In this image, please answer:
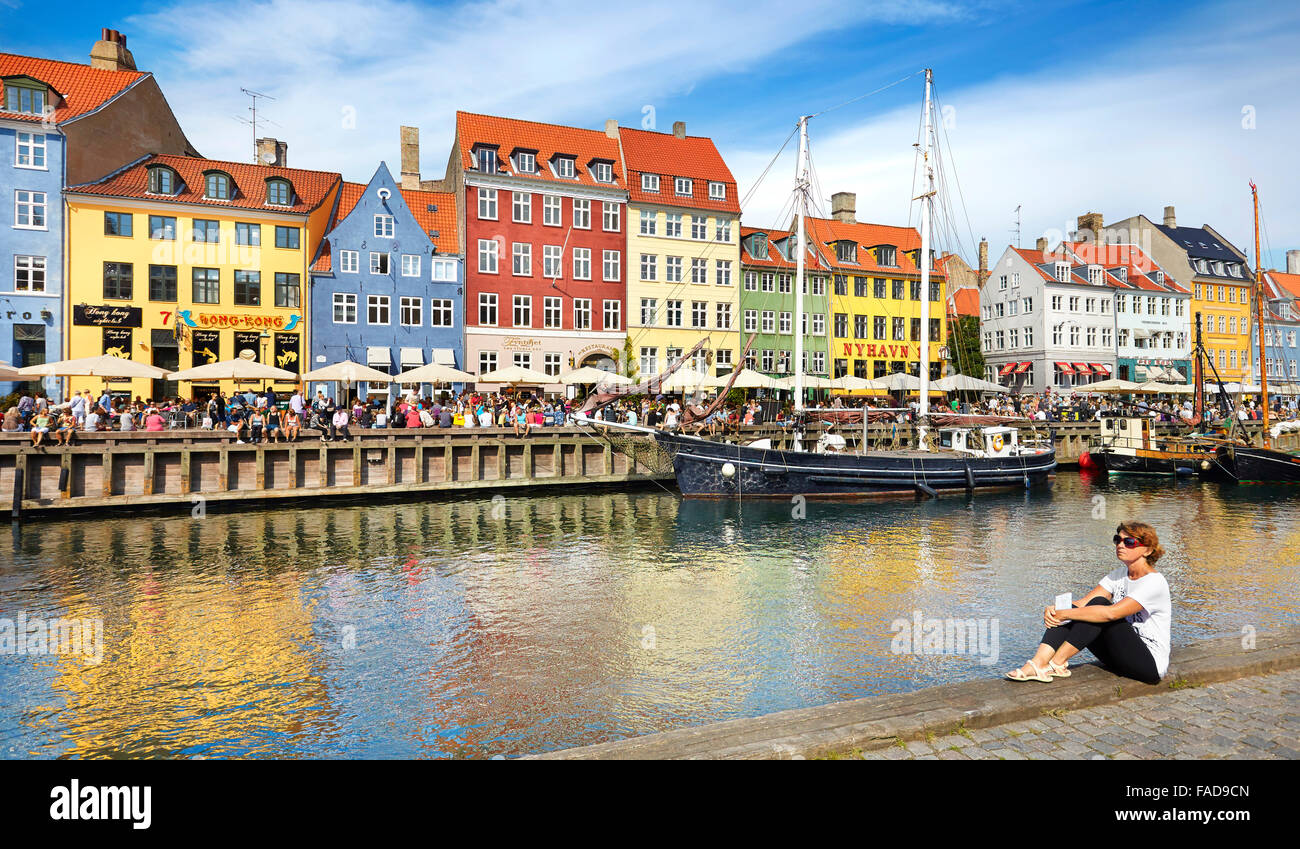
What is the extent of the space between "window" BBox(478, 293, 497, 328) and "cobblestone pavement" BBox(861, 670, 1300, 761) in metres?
46.7

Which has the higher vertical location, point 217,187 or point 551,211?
point 551,211

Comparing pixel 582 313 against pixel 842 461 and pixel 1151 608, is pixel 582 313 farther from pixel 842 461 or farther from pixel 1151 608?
pixel 1151 608

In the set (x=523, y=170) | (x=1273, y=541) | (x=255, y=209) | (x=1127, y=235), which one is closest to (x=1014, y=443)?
(x=1273, y=541)

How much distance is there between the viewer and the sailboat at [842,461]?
32.4 metres

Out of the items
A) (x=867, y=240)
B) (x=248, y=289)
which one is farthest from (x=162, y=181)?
(x=867, y=240)

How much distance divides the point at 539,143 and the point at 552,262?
798 cm

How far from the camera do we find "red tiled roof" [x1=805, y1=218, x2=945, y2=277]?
6325 centimetres

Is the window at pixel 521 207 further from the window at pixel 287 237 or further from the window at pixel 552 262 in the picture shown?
the window at pixel 287 237

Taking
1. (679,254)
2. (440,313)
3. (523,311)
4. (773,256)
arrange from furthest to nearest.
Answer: (773,256) → (679,254) → (523,311) → (440,313)

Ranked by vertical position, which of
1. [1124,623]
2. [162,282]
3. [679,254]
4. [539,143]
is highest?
[539,143]

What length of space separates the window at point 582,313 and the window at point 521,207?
19.0ft

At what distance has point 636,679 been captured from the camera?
11.8 metres

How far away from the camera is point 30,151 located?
4181cm
